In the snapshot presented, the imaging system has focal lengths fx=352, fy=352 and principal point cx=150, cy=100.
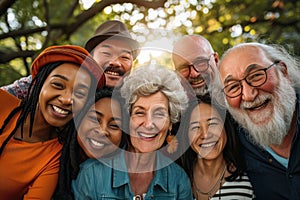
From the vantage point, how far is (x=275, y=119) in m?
2.87

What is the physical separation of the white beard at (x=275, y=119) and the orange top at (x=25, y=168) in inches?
61.9

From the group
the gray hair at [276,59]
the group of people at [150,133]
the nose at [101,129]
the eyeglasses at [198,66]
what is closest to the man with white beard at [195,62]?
the eyeglasses at [198,66]

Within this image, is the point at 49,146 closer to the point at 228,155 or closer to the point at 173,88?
the point at 173,88

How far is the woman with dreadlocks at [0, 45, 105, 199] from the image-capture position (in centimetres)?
257

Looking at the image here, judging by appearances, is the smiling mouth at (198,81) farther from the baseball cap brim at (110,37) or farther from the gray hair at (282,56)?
the baseball cap brim at (110,37)

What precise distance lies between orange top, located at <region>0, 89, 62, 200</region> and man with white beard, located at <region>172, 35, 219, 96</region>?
1.44 m

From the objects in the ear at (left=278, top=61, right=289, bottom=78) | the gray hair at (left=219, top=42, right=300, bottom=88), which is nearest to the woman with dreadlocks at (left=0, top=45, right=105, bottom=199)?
the gray hair at (left=219, top=42, right=300, bottom=88)

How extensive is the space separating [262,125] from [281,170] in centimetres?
38

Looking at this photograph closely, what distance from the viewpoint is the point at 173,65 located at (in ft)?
12.0

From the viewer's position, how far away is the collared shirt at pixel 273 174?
2.72 m

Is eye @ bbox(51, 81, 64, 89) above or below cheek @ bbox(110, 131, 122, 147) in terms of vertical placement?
above

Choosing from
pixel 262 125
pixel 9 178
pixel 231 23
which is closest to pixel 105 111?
pixel 9 178

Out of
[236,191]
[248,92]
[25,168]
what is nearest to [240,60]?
[248,92]

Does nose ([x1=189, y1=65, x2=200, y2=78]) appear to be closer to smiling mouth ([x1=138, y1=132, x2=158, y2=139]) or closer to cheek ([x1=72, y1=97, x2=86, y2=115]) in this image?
smiling mouth ([x1=138, y1=132, x2=158, y2=139])
